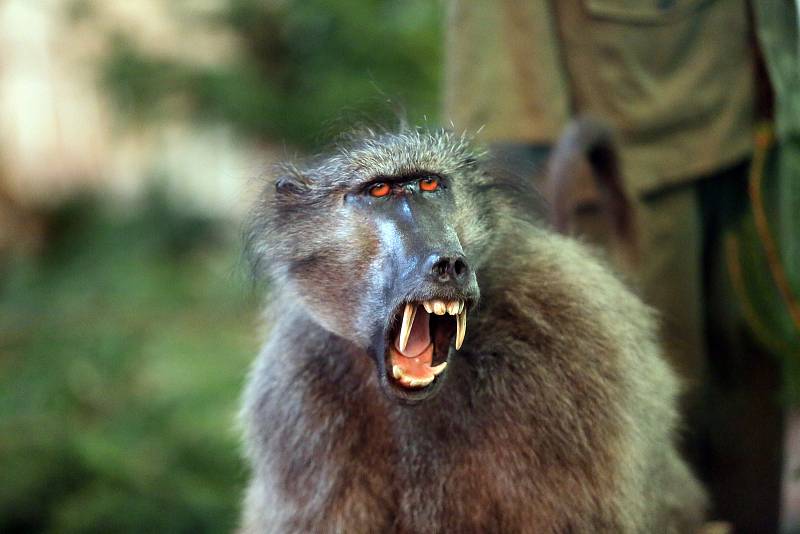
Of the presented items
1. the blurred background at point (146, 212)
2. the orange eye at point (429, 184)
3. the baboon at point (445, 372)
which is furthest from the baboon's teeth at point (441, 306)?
the blurred background at point (146, 212)

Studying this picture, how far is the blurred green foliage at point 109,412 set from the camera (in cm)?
361

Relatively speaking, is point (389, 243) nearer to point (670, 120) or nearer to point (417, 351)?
point (417, 351)

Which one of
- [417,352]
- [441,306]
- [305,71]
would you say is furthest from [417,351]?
[305,71]

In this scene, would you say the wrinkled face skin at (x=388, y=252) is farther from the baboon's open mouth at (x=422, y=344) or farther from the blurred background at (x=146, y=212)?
the blurred background at (x=146, y=212)

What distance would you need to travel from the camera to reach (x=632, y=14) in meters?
2.84

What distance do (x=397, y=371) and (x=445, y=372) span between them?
97mm

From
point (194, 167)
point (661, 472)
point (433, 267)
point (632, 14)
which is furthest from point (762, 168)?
point (194, 167)

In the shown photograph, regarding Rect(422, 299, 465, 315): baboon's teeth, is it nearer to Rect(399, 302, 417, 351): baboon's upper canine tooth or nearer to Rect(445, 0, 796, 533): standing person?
Rect(399, 302, 417, 351): baboon's upper canine tooth

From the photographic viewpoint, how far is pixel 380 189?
205cm

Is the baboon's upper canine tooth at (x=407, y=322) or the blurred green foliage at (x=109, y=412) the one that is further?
the blurred green foliage at (x=109, y=412)

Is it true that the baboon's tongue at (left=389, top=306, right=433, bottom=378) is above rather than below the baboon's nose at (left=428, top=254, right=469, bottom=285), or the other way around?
below

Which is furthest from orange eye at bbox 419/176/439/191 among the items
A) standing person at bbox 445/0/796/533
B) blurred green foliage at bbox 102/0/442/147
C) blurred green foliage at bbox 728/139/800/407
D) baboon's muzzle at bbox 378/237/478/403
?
blurred green foliage at bbox 102/0/442/147

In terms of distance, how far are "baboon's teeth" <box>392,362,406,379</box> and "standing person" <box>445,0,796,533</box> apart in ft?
3.06

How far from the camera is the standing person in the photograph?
2859 millimetres
